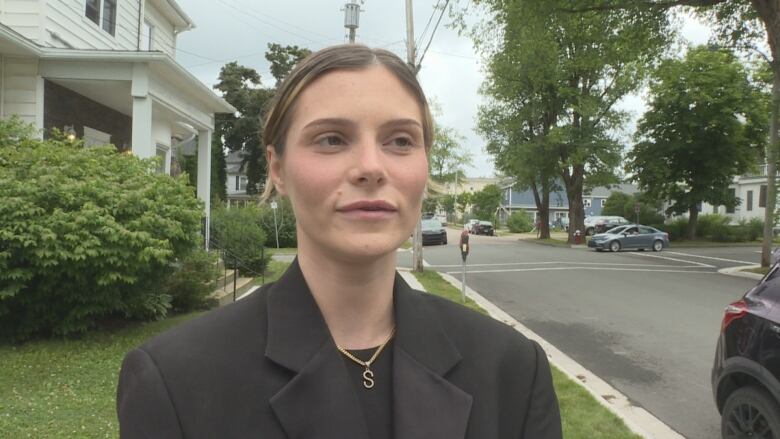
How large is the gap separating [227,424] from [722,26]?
23.5 meters

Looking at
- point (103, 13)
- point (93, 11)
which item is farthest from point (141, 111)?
point (103, 13)

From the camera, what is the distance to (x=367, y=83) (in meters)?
1.25

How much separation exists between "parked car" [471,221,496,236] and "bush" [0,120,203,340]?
46.1m

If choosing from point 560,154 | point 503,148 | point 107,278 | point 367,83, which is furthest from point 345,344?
point 503,148

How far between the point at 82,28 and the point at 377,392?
44.1 ft

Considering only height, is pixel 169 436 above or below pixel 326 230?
below

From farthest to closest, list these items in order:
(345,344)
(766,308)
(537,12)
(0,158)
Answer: (537,12)
(0,158)
(766,308)
(345,344)

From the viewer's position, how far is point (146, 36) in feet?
52.3

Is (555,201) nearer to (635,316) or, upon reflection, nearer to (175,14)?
(175,14)

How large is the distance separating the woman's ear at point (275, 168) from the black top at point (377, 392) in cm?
43

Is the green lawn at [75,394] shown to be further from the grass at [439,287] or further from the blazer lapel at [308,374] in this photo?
the grass at [439,287]

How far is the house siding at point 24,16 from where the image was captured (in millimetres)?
10453

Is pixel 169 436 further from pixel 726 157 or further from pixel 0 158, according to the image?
pixel 726 157

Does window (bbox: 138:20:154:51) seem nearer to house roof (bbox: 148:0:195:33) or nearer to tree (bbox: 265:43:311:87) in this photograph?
house roof (bbox: 148:0:195:33)
